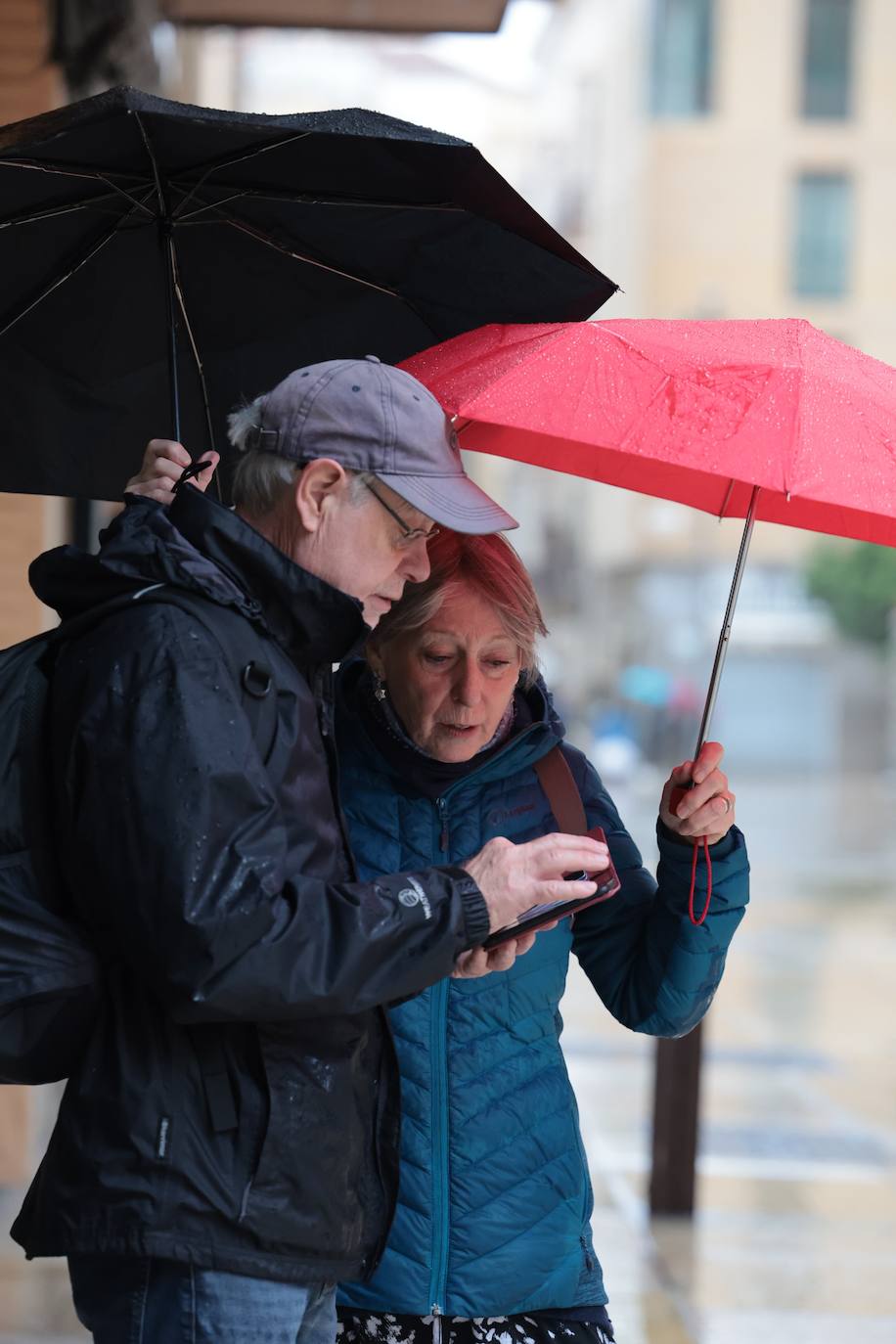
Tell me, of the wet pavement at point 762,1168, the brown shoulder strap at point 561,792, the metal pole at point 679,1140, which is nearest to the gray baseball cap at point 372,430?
the brown shoulder strap at point 561,792

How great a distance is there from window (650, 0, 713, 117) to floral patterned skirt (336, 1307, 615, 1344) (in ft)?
155

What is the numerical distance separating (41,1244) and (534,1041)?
2.74ft

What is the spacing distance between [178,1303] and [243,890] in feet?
1.60

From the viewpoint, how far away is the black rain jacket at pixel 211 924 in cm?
171

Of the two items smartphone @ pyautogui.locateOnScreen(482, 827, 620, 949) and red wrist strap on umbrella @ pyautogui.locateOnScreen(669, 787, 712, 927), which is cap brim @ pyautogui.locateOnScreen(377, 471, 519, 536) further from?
red wrist strap on umbrella @ pyautogui.locateOnScreen(669, 787, 712, 927)

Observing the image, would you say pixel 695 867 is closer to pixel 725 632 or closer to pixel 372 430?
pixel 725 632

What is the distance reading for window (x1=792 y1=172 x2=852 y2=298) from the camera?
4553cm

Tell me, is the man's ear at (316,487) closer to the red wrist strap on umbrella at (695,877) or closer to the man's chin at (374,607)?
the man's chin at (374,607)

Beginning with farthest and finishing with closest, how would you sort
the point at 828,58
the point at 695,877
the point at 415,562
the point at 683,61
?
the point at 683,61
the point at 828,58
the point at 695,877
the point at 415,562

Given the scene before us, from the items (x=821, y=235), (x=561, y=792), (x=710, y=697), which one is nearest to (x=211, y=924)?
(x=561, y=792)

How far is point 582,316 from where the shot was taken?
2721 mm

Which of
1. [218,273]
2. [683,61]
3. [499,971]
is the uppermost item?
[683,61]

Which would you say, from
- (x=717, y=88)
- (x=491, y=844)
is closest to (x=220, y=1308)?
(x=491, y=844)

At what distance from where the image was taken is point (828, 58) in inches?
1849
